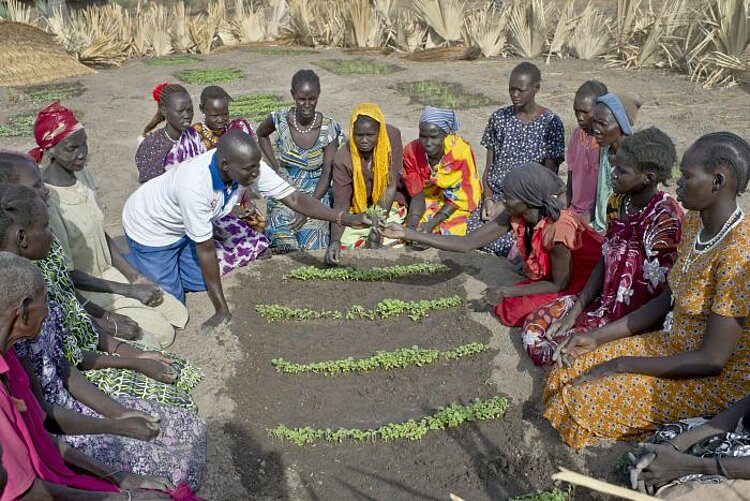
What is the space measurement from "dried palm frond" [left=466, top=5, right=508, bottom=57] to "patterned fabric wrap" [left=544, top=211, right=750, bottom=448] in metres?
11.4

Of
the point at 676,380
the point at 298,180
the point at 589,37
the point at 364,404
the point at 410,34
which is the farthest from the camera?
the point at 410,34

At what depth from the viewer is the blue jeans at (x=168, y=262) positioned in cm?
529

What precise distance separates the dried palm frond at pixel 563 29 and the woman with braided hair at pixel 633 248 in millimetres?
10164

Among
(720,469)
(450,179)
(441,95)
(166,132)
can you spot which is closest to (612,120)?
(450,179)

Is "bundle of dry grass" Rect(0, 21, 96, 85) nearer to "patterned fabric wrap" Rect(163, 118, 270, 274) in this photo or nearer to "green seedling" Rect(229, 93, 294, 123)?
"green seedling" Rect(229, 93, 294, 123)

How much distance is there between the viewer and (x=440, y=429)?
159 inches

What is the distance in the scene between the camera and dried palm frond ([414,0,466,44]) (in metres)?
14.6

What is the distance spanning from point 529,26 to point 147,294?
36.7 ft

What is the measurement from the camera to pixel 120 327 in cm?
445

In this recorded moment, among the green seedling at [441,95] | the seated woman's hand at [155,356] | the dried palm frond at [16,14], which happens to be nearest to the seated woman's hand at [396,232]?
the seated woman's hand at [155,356]

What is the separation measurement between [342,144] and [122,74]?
31.5ft

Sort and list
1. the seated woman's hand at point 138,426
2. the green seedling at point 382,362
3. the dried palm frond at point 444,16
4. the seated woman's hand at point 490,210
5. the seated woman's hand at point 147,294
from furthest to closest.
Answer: the dried palm frond at point 444,16 < the seated woman's hand at point 490,210 < the seated woman's hand at point 147,294 < the green seedling at point 382,362 < the seated woman's hand at point 138,426

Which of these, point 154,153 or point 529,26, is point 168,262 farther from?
point 529,26

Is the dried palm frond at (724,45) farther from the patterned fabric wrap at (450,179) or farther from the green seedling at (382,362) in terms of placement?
the green seedling at (382,362)
